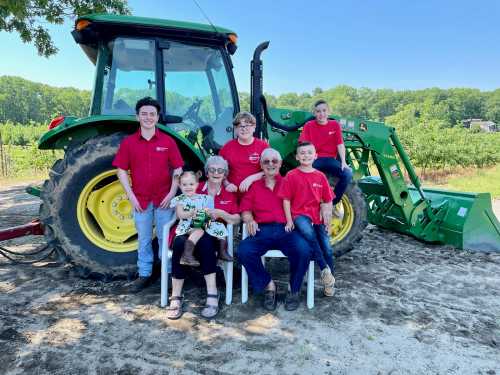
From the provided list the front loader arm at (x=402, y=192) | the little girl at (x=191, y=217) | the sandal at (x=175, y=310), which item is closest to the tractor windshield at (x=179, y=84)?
the front loader arm at (x=402, y=192)

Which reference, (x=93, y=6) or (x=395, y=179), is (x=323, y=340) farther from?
(x=93, y=6)

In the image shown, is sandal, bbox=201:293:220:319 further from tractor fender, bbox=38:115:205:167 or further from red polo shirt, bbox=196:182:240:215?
tractor fender, bbox=38:115:205:167

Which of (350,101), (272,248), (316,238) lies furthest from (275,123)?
(350,101)

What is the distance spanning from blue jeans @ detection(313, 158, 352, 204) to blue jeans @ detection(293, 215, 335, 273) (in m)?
0.77

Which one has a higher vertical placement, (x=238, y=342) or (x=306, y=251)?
(x=306, y=251)

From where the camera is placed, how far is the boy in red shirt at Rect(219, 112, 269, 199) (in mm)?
3307

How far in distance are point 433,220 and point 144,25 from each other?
404 centimetres

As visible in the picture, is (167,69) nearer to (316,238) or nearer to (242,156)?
(242,156)

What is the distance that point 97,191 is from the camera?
352cm

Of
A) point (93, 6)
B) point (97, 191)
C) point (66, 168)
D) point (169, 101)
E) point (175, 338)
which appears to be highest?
point (93, 6)

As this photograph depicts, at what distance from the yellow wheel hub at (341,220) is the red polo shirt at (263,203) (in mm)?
1132

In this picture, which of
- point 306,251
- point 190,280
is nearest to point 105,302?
point 190,280

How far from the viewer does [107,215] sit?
3.59 metres

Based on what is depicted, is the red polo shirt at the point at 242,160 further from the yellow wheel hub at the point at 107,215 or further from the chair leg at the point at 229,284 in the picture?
the yellow wheel hub at the point at 107,215
